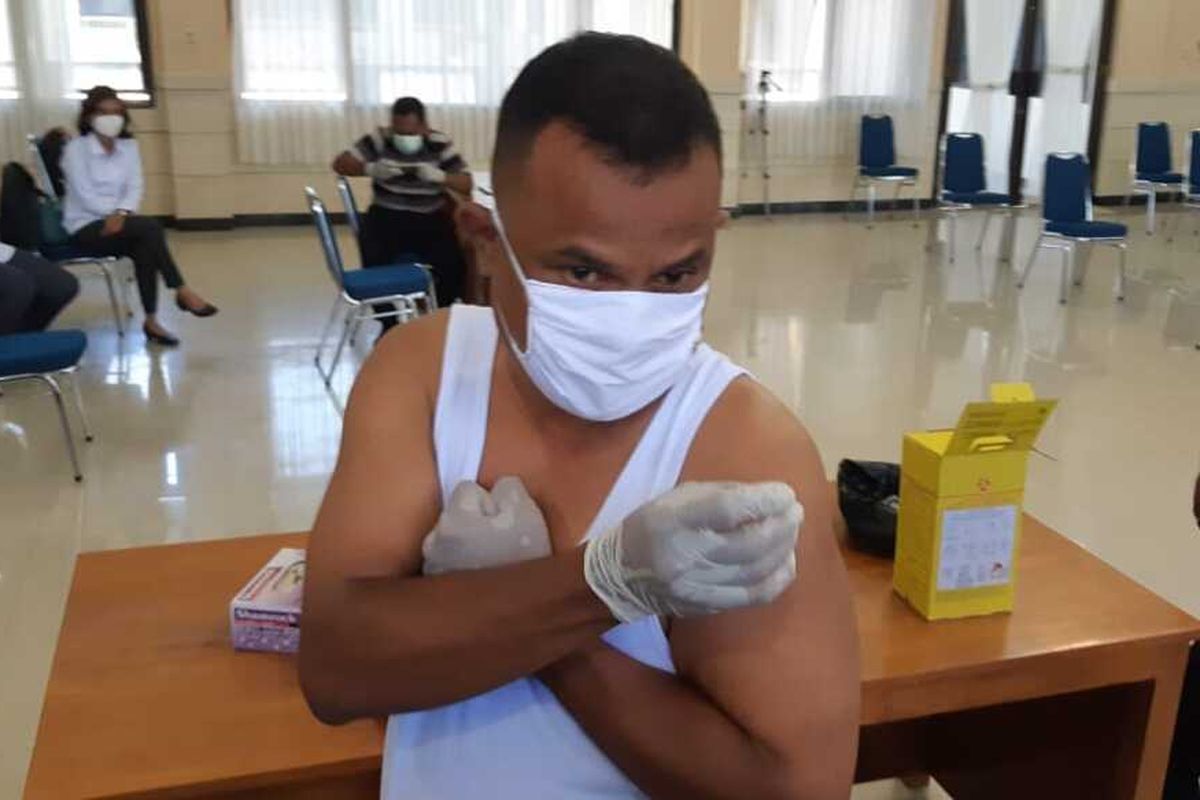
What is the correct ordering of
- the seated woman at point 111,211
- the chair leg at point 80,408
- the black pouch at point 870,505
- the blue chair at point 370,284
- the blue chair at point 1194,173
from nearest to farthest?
the black pouch at point 870,505, the chair leg at point 80,408, the blue chair at point 370,284, the seated woman at point 111,211, the blue chair at point 1194,173

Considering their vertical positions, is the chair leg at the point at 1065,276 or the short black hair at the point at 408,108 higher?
the short black hair at the point at 408,108

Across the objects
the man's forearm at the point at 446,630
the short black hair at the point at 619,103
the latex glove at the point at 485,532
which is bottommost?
the man's forearm at the point at 446,630

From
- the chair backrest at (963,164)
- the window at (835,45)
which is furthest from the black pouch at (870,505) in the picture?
the window at (835,45)

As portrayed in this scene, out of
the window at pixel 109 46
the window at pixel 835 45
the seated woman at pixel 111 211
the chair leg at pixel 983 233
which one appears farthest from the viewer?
the window at pixel 835 45

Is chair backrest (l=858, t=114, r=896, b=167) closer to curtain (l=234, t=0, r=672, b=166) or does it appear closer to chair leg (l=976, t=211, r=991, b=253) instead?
chair leg (l=976, t=211, r=991, b=253)

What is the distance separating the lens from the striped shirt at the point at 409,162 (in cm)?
516

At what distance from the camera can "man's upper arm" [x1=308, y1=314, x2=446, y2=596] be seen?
2.88ft

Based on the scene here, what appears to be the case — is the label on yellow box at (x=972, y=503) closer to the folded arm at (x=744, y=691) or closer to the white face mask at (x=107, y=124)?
the folded arm at (x=744, y=691)

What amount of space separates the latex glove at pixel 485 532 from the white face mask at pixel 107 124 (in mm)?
5285

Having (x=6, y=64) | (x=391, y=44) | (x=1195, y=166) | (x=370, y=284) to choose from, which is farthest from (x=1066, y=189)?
(x=6, y=64)

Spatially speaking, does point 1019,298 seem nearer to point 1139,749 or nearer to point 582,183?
point 1139,749

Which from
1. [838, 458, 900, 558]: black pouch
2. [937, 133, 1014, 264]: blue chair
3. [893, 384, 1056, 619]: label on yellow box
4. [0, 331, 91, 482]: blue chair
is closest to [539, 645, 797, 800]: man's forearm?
[893, 384, 1056, 619]: label on yellow box

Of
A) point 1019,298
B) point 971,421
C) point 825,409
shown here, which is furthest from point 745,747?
point 1019,298

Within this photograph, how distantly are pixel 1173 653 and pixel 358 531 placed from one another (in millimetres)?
1205
